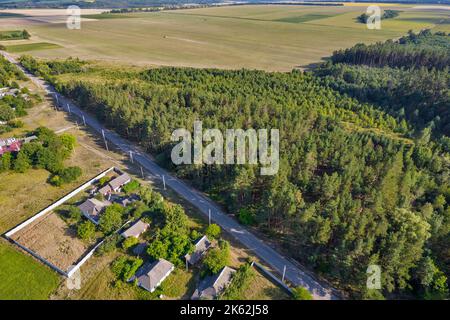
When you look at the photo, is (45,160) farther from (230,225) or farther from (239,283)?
(239,283)

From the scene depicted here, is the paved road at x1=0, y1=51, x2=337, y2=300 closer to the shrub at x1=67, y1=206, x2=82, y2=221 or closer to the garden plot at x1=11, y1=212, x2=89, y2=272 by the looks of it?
the shrub at x1=67, y1=206, x2=82, y2=221

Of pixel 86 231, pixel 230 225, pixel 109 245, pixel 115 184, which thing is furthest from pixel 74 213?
pixel 230 225

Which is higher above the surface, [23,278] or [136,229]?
[136,229]

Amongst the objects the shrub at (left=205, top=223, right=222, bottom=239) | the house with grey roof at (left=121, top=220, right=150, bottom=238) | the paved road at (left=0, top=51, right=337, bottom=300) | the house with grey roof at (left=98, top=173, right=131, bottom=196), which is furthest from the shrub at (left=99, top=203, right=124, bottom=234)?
the shrub at (left=205, top=223, right=222, bottom=239)

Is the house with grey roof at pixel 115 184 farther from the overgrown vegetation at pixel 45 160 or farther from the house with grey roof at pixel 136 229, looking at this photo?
the house with grey roof at pixel 136 229

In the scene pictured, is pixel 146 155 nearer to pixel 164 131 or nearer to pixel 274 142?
pixel 164 131

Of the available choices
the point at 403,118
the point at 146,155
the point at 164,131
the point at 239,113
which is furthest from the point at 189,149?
the point at 403,118
